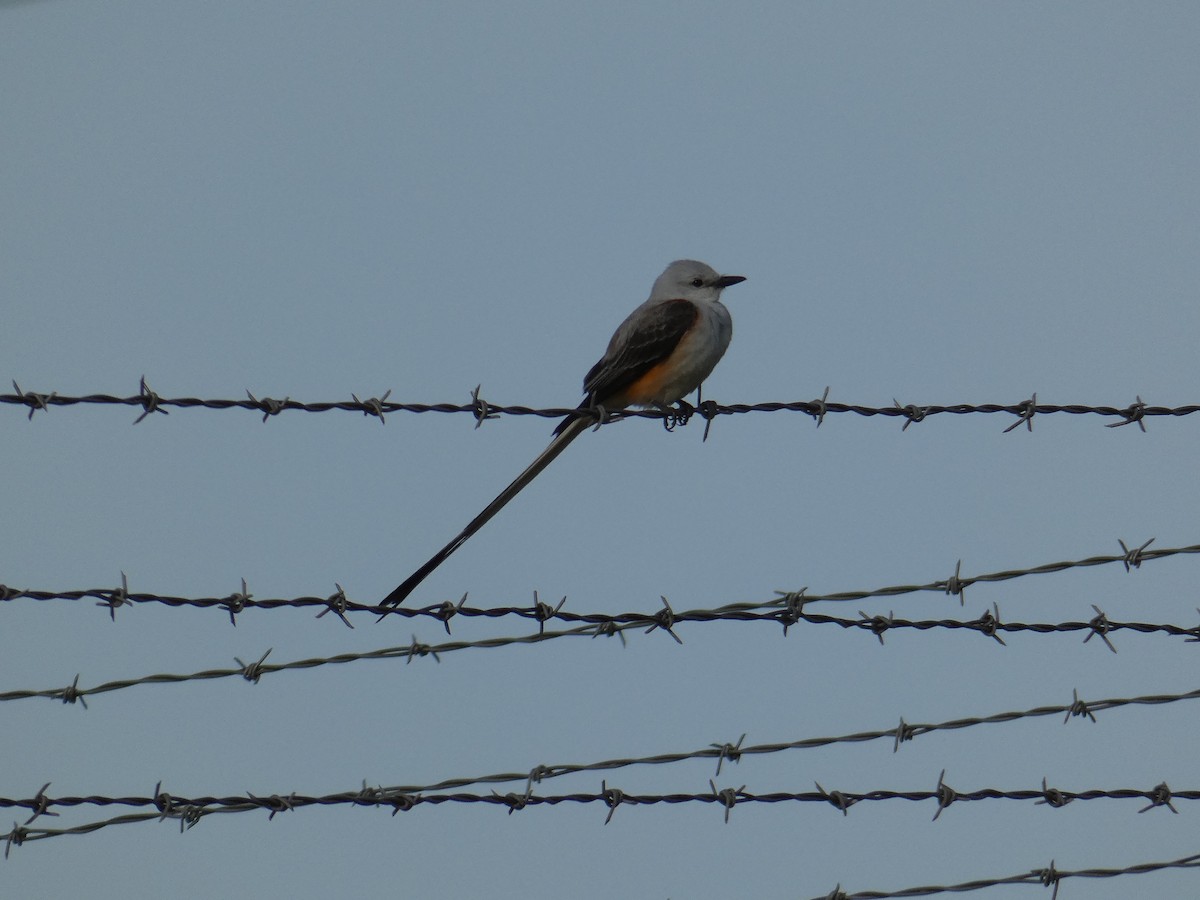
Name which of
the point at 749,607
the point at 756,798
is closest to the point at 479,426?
the point at 749,607

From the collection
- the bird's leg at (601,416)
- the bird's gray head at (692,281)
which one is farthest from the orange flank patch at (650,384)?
the bird's leg at (601,416)

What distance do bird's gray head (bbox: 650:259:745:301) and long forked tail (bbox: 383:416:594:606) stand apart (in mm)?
1812

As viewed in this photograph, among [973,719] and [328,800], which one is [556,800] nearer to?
[328,800]

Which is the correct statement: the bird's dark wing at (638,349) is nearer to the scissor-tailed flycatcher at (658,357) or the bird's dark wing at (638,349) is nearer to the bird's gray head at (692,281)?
the scissor-tailed flycatcher at (658,357)

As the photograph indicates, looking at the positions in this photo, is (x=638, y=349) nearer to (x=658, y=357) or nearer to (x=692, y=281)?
(x=658, y=357)

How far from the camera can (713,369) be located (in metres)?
6.49

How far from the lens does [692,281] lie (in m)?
7.16

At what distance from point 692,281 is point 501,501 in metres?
2.63

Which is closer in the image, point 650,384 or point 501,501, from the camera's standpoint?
point 501,501

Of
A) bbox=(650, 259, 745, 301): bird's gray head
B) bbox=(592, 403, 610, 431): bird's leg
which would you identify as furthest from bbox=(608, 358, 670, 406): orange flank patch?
bbox=(592, 403, 610, 431): bird's leg

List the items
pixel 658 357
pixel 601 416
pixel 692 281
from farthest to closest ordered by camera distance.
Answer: pixel 692 281 < pixel 658 357 < pixel 601 416

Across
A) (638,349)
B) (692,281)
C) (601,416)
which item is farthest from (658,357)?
(601,416)

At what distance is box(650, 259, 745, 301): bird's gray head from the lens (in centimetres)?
706

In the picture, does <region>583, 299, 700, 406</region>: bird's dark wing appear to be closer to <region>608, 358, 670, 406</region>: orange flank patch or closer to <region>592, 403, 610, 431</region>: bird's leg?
<region>608, 358, 670, 406</region>: orange flank patch
